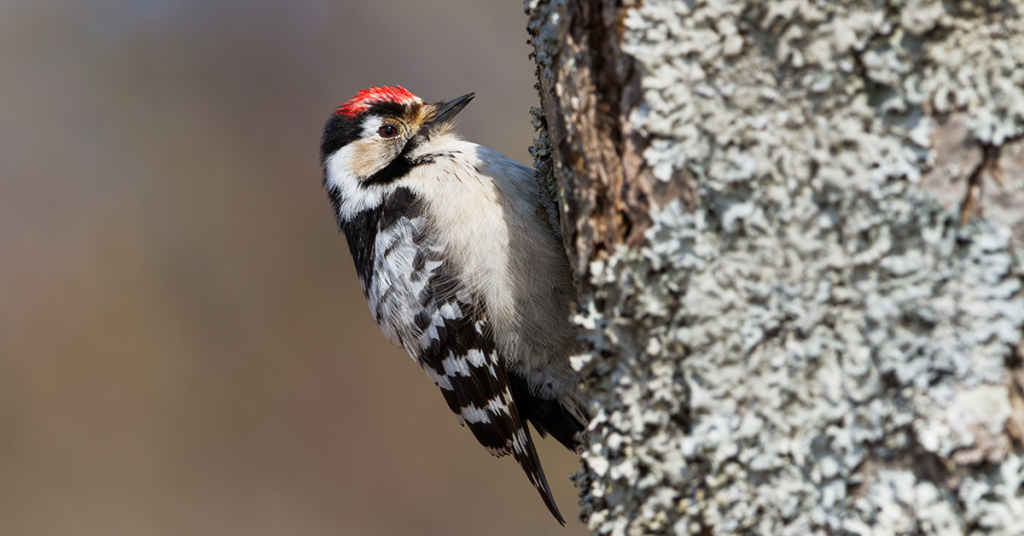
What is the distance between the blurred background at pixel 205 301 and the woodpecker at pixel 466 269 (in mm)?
2156

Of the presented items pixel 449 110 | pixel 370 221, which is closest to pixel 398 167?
pixel 370 221

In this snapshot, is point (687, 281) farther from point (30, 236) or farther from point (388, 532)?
point (30, 236)

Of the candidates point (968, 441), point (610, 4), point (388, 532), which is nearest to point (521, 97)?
point (388, 532)

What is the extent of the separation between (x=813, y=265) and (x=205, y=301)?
4715mm

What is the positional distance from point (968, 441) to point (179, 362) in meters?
4.89

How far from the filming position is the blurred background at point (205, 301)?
479 centimetres

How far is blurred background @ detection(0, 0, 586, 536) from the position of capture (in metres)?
4.79

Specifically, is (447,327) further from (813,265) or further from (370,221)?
(813,265)

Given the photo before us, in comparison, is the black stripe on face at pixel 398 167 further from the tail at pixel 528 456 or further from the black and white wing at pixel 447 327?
the tail at pixel 528 456

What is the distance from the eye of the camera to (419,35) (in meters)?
5.63

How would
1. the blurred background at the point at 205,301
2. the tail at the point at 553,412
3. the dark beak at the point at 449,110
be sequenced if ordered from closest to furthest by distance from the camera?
1. the tail at the point at 553,412
2. the dark beak at the point at 449,110
3. the blurred background at the point at 205,301

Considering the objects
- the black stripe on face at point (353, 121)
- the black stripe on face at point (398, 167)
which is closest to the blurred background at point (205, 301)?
the black stripe on face at point (353, 121)

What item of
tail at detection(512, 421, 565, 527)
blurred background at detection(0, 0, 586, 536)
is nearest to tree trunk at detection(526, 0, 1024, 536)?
tail at detection(512, 421, 565, 527)

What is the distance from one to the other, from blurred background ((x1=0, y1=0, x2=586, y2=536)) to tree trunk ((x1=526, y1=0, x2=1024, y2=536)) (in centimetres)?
391
